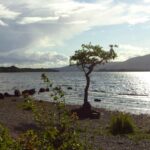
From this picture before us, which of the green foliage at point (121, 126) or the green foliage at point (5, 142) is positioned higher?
the green foliage at point (5, 142)

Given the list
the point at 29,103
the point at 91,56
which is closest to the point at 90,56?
the point at 91,56

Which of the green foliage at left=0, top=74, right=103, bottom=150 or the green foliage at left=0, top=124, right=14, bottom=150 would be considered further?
the green foliage at left=0, top=74, right=103, bottom=150

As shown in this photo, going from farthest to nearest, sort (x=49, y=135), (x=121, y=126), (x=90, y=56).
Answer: (x=90, y=56)
(x=121, y=126)
(x=49, y=135)

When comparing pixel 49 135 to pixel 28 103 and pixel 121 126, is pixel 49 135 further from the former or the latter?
pixel 121 126

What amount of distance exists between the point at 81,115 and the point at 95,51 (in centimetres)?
523

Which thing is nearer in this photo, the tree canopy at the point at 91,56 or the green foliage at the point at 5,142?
the green foliage at the point at 5,142

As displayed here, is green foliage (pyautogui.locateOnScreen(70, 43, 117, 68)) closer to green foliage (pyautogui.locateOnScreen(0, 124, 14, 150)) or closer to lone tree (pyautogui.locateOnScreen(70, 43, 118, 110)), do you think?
lone tree (pyautogui.locateOnScreen(70, 43, 118, 110))

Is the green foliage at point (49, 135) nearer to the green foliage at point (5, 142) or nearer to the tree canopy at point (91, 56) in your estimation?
the green foliage at point (5, 142)

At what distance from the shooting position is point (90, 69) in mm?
36406

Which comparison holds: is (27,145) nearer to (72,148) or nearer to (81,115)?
(72,148)

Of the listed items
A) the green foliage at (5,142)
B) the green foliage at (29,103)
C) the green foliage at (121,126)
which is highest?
the green foliage at (29,103)

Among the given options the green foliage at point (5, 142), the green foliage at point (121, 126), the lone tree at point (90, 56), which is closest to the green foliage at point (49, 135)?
the green foliage at point (5, 142)

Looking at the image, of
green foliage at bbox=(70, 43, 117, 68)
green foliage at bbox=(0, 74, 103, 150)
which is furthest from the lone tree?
green foliage at bbox=(0, 74, 103, 150)

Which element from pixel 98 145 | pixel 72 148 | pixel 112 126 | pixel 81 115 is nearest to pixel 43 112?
pixel 72 148
